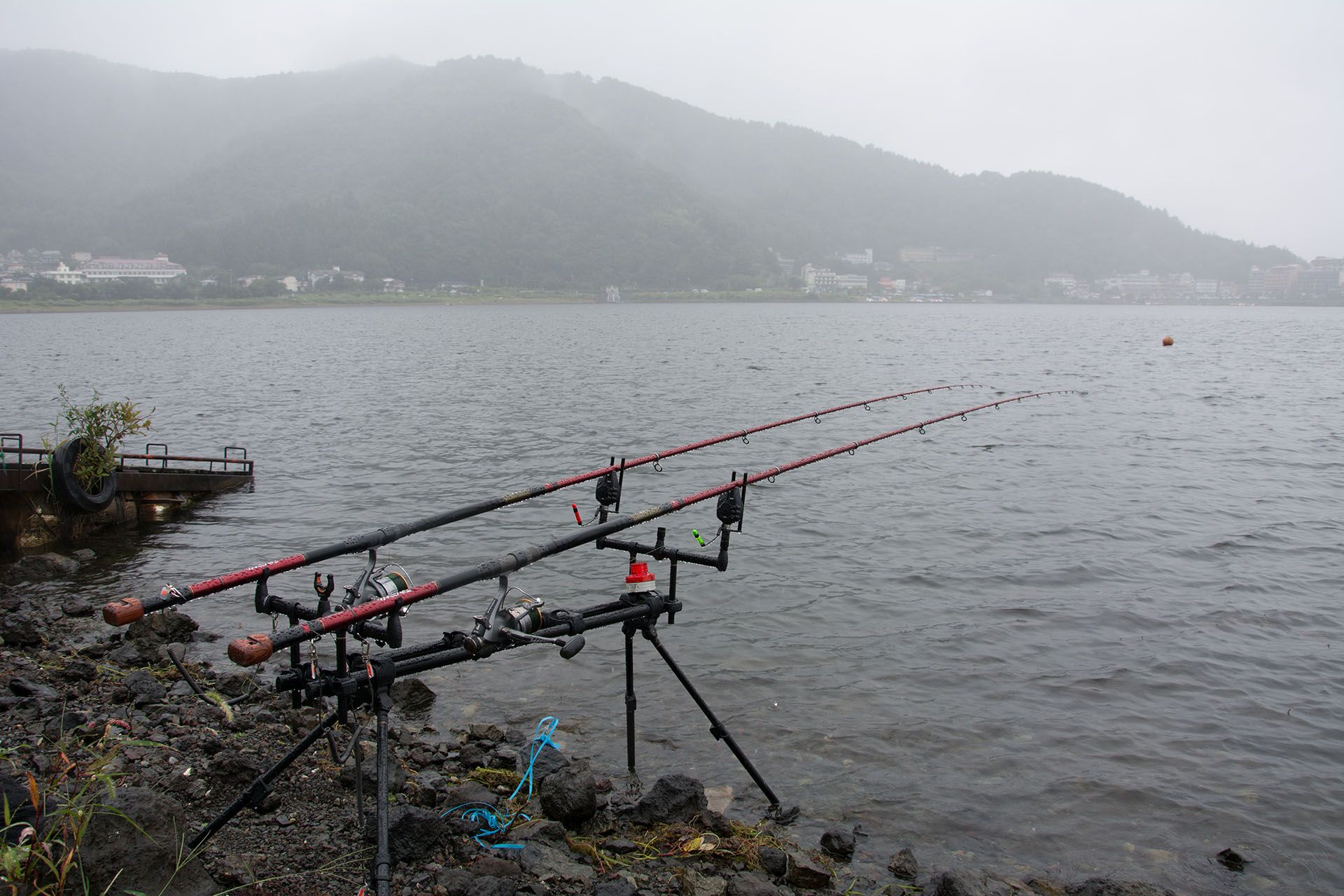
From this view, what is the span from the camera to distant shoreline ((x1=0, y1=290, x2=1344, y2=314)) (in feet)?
402

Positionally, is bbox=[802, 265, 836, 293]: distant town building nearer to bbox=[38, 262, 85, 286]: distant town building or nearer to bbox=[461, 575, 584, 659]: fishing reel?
bbox=[38, 262, 85, 286]: distant town building

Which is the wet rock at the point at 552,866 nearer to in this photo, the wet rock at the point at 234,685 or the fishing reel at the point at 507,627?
the fishing reel at the point at 507,627

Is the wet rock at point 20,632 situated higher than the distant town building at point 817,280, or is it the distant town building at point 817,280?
the distant town building at point 817,280

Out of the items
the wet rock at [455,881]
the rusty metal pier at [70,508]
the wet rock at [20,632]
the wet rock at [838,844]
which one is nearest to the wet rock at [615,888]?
the wet rock at [455,881]

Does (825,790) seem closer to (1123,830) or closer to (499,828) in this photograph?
(1123,830)

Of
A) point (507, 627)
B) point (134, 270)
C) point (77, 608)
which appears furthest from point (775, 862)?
point (134, 270)

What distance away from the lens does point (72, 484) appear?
41.8 ft

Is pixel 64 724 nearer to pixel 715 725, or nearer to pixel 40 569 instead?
pixel 715 725

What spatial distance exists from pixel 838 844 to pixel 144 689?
529 cm

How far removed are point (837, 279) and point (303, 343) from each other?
151m

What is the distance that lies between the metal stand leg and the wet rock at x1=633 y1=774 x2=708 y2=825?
0.34m

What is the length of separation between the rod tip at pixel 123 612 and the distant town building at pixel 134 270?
517ft

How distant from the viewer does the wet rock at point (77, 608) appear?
33.1 ft

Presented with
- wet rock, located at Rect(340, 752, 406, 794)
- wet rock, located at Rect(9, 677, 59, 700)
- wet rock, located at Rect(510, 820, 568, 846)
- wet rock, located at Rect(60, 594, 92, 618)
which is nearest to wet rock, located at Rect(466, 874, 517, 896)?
wet rock, located at Rect(510, 820, 568, 846)
